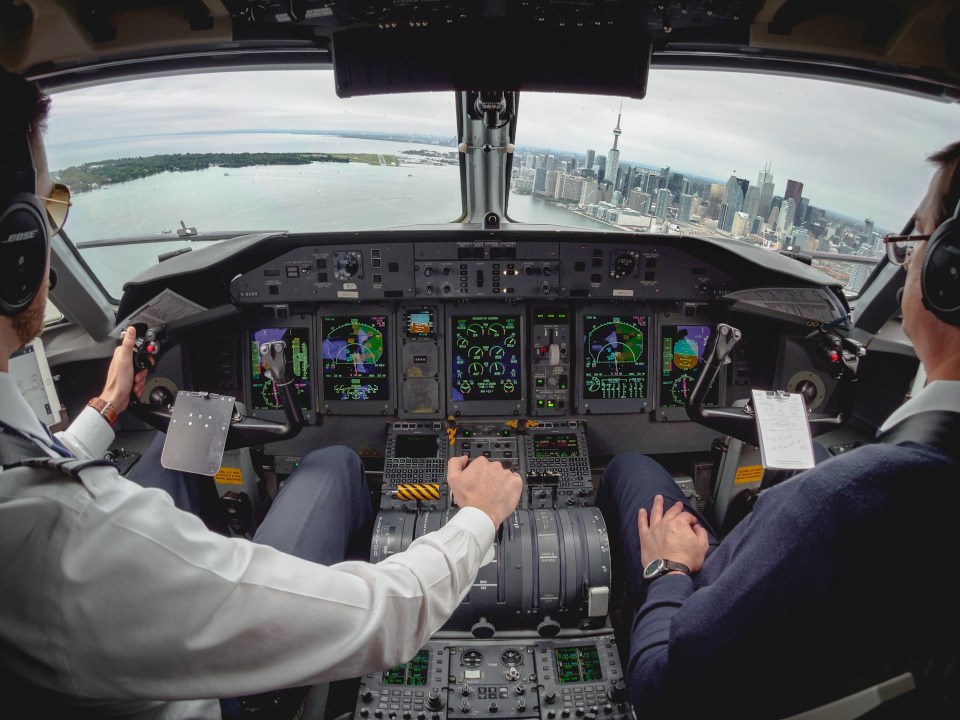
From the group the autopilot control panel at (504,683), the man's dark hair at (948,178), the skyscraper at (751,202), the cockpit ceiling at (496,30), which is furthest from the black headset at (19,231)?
the skyscraper at (751,202)

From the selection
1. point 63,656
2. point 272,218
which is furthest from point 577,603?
point 272,218

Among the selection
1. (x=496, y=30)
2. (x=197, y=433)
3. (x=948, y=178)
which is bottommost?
(x=197, y=433)

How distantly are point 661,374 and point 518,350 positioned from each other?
2.63 feet

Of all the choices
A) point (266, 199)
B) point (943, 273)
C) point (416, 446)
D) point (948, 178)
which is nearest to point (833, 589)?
point (943, 273)

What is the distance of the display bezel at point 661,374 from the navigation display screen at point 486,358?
761 millimetres

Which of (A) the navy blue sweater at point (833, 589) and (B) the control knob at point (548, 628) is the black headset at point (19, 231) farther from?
(B) the control knob at point (548, 628)

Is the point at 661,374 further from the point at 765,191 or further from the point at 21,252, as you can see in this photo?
the point at 21,252

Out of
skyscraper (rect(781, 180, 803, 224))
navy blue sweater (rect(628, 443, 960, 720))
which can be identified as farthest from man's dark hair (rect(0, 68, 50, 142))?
skyscraper (rect(781, 180, 803, 224))

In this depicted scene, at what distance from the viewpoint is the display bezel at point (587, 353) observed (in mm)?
2742

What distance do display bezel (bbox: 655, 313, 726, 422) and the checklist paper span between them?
0.82m

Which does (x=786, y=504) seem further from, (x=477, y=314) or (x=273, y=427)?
(x=477, y=314)

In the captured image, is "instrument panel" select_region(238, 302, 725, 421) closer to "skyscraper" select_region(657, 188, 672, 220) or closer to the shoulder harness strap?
"skyscraper" select_region(657, 188, 672, 220)

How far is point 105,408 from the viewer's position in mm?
1803

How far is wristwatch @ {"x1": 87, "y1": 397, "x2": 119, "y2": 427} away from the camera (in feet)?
5.85
